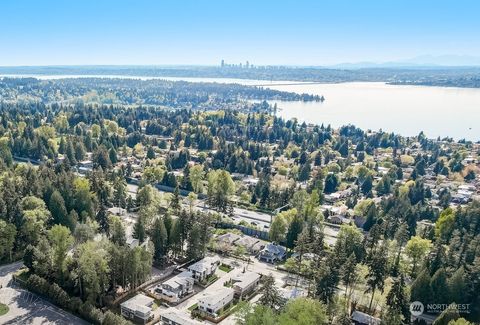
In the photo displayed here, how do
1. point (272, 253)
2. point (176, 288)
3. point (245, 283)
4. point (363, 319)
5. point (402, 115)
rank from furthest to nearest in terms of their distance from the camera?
point (402, 115) → point (272, 253) → point (245, 283) → point (176, 288) → point (363, 319)

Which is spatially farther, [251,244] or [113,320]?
[251,244]

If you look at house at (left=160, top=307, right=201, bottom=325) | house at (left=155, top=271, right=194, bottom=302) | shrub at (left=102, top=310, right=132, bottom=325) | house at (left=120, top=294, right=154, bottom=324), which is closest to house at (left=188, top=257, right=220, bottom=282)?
house at (left=155, top=271, right=194, bottom=302)

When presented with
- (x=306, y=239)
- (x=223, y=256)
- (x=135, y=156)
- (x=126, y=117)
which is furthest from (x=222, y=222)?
(x=126, y=117)

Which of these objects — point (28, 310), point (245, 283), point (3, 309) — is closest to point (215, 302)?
point (245, 283)

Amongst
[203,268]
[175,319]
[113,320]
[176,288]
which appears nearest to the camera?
[113,320]

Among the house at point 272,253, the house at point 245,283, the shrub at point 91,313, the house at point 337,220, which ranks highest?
the shrub at point 91,313

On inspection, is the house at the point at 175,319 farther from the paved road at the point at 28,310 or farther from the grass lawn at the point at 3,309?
the grass lawn at the point at 3,309

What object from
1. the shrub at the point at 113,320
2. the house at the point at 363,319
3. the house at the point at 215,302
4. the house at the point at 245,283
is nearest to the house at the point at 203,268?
the house at the point at 245,283

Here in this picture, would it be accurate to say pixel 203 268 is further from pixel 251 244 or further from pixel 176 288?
pixel 251 244
